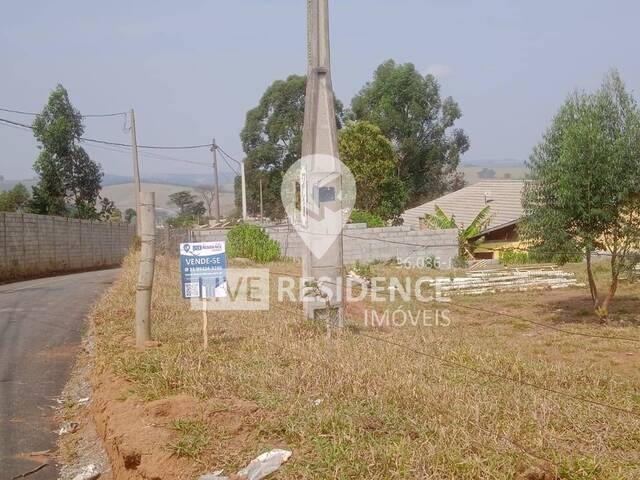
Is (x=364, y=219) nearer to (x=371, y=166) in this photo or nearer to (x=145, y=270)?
(x=371, y=166)

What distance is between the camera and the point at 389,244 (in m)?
23.5

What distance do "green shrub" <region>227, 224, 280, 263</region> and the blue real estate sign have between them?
14.5 m

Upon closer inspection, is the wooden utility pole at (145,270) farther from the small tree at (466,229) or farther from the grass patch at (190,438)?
the small tree at (466,229)

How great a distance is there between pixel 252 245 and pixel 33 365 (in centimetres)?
1415

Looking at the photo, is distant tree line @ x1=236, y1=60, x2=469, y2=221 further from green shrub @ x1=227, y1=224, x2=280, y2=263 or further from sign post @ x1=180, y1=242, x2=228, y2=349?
sign post @ x1=180, y1=242, x2=228, y2=349

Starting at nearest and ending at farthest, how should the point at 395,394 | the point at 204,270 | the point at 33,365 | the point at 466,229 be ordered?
1. the point at 395,394
2. the point at 204,270
3. the point at 33,365
4. the point at 466,229

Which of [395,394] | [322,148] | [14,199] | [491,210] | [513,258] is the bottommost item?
[395,394]

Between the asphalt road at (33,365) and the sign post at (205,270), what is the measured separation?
2.11 metres

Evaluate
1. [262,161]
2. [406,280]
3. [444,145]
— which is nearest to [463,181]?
[444,145]

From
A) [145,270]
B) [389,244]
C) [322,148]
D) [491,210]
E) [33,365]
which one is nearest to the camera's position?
[145,270]

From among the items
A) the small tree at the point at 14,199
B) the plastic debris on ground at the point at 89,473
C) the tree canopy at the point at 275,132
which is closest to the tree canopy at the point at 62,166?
the small tree at the point at 14,199

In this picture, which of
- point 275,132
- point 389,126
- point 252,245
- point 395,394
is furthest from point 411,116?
point 395,394

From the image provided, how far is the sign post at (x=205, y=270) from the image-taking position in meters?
8.39

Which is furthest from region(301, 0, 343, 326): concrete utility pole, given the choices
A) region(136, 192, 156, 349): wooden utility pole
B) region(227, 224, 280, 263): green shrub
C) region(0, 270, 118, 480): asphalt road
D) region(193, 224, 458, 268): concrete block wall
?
region(227, 224, 280, 263): green shrub
